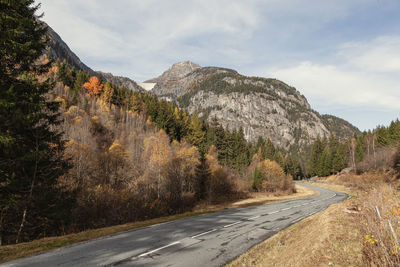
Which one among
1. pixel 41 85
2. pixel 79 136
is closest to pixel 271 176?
pixel 79 136

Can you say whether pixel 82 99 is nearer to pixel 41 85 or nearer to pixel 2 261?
pixel 41 85

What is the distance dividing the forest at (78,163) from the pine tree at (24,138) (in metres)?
0.04

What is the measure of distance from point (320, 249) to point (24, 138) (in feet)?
47.3

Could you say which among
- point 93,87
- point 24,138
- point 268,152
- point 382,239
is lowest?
point 382,239

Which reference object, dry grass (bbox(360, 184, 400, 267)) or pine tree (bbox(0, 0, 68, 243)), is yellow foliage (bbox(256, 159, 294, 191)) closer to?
dry grass (bbox(360, 184, 400, 267))

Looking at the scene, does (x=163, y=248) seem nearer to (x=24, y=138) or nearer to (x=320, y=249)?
(x=320, y=249)

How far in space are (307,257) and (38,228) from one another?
1383 cm

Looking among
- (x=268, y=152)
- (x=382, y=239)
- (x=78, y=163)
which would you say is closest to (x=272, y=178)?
(x=78, y=163)

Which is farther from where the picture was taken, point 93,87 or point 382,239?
point 93,87

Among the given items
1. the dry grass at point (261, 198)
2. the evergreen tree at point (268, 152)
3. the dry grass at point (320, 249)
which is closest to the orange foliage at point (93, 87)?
the dry grass at point (261, 198)

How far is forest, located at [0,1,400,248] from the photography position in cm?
1028

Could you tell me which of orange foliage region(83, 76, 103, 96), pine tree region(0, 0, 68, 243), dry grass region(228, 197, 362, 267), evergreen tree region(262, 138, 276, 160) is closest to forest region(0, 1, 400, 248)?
pine tree region(0, 0, 68, 243)

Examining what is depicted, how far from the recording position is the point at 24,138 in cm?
1116

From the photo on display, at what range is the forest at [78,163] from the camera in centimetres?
1028
